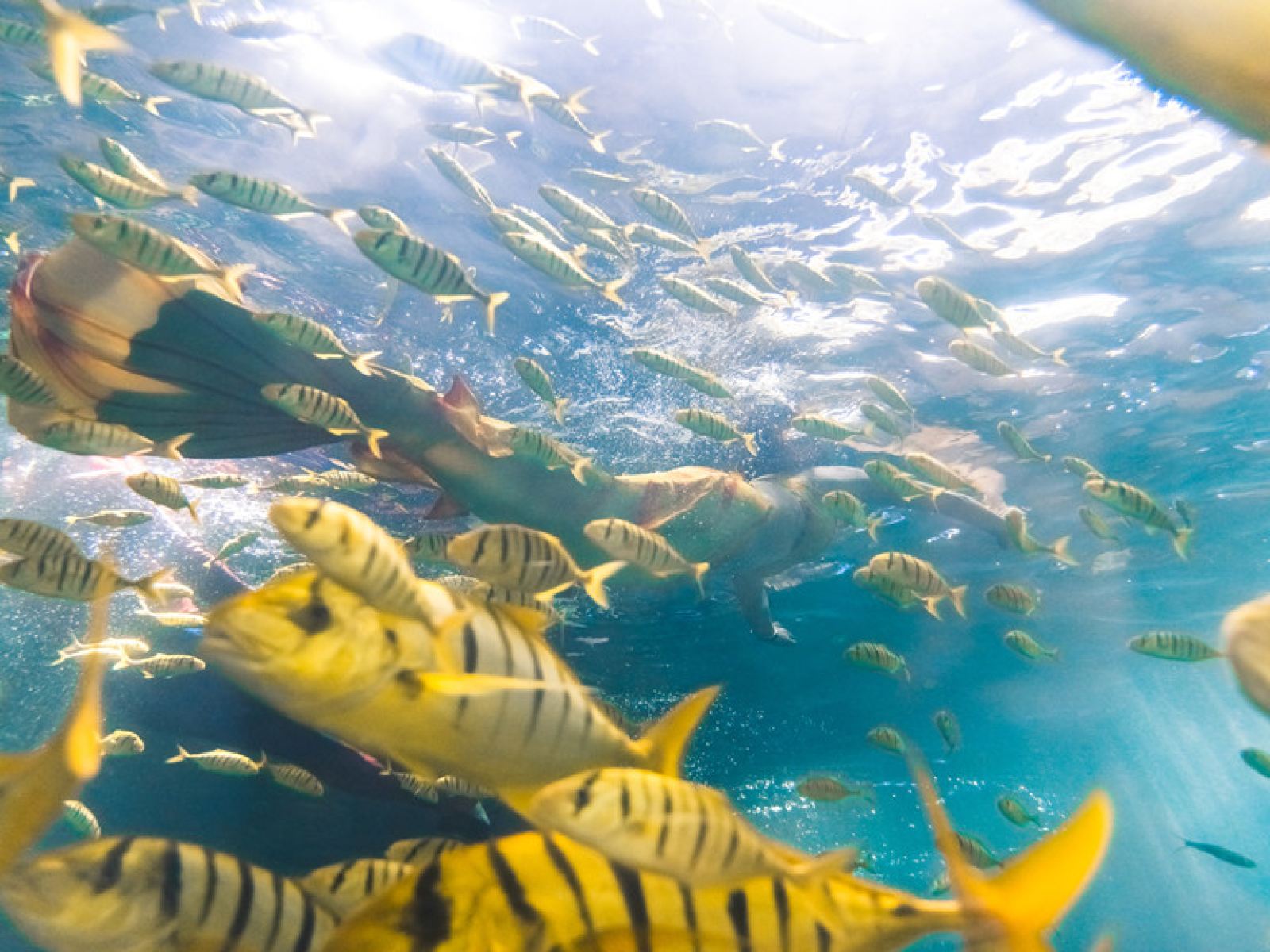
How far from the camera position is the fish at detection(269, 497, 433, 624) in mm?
1990

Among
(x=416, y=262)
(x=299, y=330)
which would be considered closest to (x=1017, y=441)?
(x=416, y=262)

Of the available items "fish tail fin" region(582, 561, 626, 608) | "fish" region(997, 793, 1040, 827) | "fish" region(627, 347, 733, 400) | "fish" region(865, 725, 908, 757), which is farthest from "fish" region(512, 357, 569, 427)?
"fish" region(997, 793, 1040, 827)

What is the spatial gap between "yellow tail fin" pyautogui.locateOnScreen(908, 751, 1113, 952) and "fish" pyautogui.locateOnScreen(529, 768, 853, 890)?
1.23 feet

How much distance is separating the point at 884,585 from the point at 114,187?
26.7 feet

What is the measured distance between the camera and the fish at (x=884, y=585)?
758 centimetres

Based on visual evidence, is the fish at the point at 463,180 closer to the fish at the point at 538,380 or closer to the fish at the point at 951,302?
the fish at the point at 538,380

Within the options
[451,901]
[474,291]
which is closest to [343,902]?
[451,901]

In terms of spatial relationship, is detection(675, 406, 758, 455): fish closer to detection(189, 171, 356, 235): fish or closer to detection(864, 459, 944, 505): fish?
detection(864, 459, 944, 505): fish

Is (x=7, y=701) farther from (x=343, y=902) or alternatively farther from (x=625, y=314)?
(x=343, y=902)

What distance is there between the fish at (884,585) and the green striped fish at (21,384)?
740 cm

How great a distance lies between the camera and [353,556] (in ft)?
6.60

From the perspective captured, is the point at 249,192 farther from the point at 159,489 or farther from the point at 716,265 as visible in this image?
the point at 716,265

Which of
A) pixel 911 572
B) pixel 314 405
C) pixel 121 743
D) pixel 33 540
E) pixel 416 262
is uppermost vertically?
pixel 416 262

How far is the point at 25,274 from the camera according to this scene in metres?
5.54
